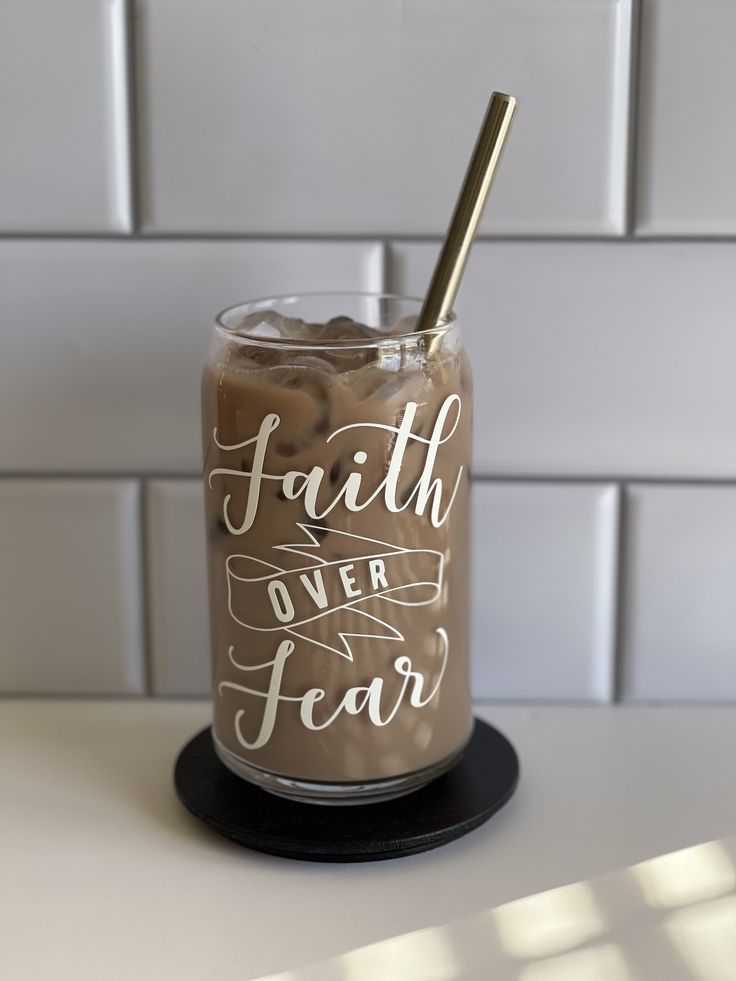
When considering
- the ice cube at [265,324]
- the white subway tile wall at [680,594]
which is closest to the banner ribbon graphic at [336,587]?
the ice cube at [265,324]

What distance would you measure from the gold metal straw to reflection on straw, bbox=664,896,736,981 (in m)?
0.30

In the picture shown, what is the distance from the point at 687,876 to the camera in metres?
0.58

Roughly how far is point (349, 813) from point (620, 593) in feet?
0.81

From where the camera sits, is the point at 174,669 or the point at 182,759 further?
the point at 174,669

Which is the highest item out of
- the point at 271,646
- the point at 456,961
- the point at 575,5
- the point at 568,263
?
the point at 575,5

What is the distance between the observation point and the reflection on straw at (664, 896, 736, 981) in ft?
1.67

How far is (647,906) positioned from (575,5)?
19.3 inches

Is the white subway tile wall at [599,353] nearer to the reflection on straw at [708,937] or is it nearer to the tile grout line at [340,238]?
the tile grout line at [340,238]

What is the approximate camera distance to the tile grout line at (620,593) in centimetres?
75

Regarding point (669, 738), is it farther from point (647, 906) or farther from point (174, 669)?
point (174, 669)

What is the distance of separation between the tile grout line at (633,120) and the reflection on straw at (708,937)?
383 millimetres

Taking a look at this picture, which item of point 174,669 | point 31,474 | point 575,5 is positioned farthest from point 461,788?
point 575,5

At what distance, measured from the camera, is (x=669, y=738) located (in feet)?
2.38

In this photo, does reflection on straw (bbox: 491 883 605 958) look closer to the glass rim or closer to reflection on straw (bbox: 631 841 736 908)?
reflection on straw (bbox: 631 841 736 908)
